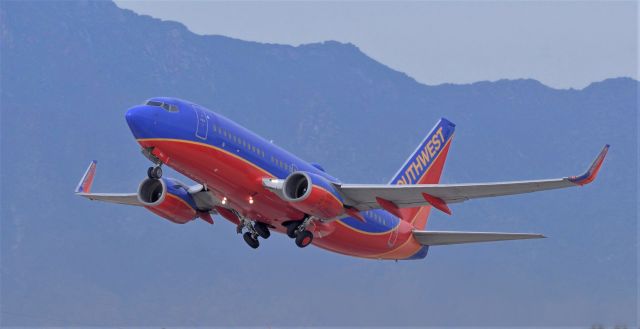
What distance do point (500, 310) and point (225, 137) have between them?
165ft

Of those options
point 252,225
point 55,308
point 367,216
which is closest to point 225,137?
point 252,225

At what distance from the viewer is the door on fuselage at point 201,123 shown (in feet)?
150

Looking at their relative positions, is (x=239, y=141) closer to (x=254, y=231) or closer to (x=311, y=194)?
(x=311, y=194)

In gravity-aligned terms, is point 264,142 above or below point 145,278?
below

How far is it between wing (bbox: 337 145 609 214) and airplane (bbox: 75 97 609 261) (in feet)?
0.14

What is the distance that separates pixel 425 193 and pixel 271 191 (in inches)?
247

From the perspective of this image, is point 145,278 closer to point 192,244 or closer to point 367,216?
point 192,244

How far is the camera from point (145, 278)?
145125mm

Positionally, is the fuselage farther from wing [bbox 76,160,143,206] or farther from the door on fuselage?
wing [bbox 76,160,143,206]

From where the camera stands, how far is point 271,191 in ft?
156

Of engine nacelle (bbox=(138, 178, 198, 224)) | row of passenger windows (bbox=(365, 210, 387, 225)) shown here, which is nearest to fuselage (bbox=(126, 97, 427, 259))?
row of passenger windows (bbox=(365, 210, 387, 225))

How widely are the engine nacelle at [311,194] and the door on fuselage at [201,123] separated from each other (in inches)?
154

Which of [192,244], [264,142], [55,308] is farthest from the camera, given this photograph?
[192,244]

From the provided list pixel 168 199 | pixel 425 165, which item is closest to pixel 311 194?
pixel 168 199
